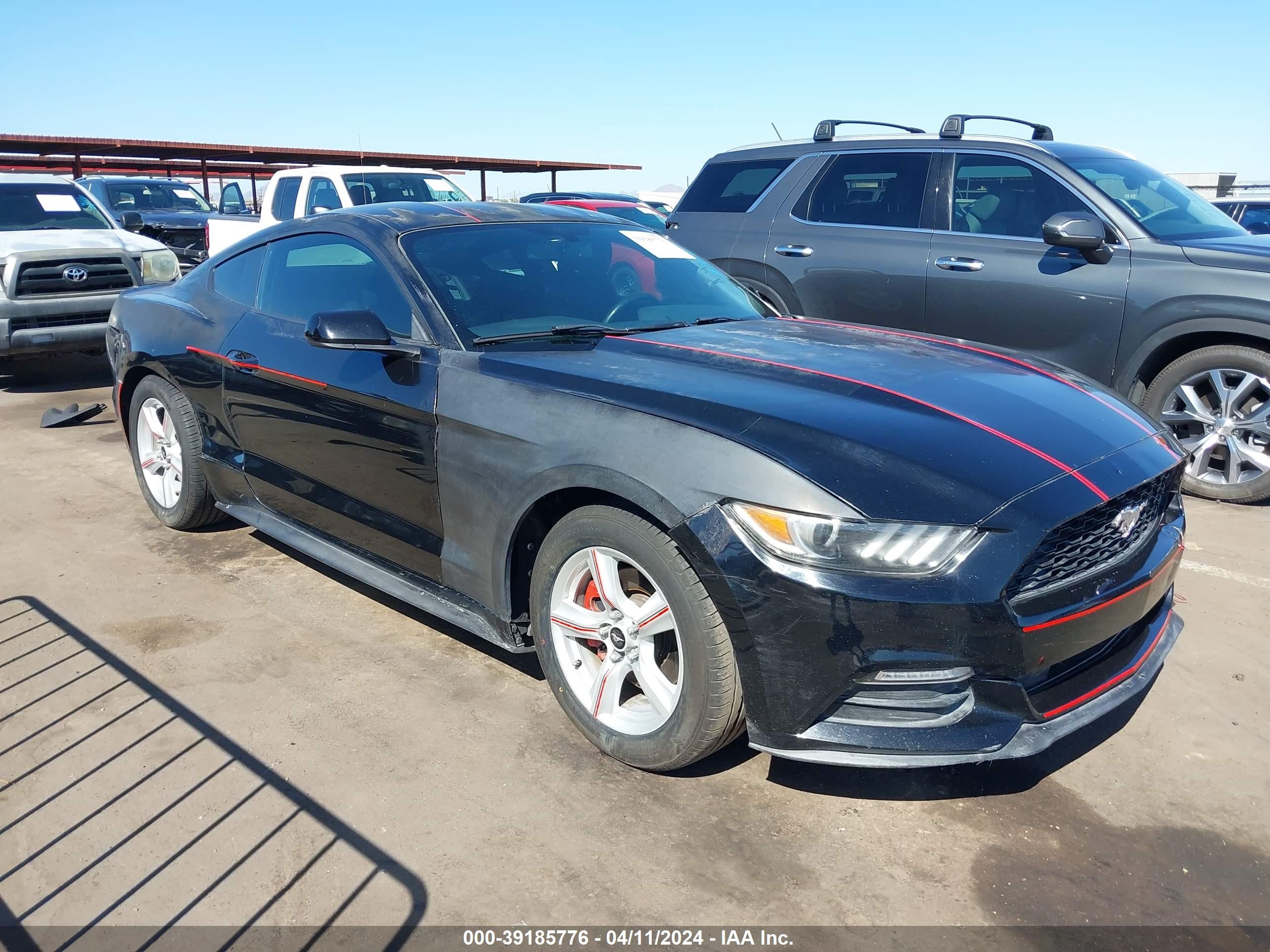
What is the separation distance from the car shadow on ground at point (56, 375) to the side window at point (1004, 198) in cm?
681

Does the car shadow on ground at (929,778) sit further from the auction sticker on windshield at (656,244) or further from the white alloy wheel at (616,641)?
the auction sticker on windshield at (656,244)

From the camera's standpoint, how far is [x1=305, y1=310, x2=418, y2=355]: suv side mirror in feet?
10.9

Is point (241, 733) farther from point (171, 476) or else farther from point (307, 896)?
point (171, 476)

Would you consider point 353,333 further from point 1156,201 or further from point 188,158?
point 188,158

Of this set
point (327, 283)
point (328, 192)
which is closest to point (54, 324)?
point (328, 192)

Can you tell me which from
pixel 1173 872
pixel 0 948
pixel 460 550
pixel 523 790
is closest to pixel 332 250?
pixel 460 550

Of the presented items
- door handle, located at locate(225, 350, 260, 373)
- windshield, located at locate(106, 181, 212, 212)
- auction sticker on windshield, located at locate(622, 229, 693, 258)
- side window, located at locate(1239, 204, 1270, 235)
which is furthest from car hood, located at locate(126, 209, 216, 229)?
side window, located at locate(1239, 204, 1270, 235)

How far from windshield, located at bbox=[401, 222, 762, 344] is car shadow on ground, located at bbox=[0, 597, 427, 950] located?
157 centimetres

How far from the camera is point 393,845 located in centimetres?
258

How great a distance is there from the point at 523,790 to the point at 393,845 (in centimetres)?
40

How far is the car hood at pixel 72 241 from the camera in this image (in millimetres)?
8492

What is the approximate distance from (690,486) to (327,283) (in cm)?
209

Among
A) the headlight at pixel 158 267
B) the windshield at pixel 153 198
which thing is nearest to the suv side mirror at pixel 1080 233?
the headlight at pixel 158 267

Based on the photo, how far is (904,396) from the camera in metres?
2.89
